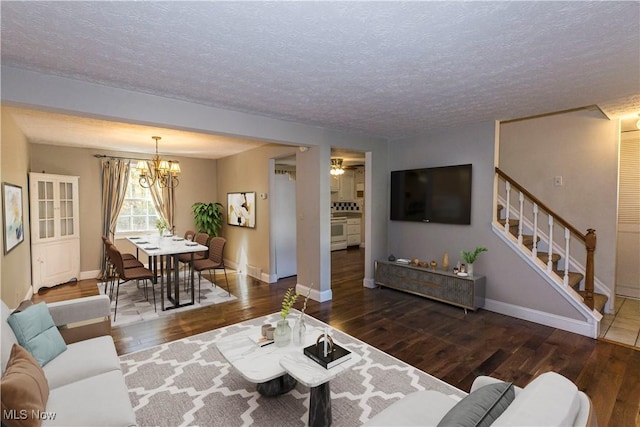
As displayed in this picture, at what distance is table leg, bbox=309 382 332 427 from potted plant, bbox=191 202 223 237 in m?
5.63

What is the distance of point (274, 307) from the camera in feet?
14.2

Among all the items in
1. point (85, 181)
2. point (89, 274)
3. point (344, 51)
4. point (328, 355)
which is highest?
point (344, 51)

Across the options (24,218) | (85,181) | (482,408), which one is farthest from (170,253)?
(482,408)

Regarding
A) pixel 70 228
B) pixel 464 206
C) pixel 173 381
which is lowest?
pixel 173 381

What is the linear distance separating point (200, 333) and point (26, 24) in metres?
3.04

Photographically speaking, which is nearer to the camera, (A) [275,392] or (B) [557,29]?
(B) [557,29]

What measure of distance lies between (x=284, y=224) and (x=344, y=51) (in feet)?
13.4

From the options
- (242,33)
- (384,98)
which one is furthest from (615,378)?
(242,33)

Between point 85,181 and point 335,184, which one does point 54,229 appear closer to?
point 85,181

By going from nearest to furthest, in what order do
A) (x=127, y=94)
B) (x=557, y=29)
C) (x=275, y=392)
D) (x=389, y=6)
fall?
(x=389, y=6) < (x=557, y=29) < (x=275, y=392) < (x=127, y=94)

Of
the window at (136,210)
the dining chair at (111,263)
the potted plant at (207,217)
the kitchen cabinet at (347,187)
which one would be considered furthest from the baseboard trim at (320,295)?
the kitchen cabinet at (347,187)

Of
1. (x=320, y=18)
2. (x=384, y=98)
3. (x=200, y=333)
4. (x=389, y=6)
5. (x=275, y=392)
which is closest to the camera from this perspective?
(x=389, y=6)

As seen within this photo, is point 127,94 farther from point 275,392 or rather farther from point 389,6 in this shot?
point 275,392

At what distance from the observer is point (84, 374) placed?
6.38ft
